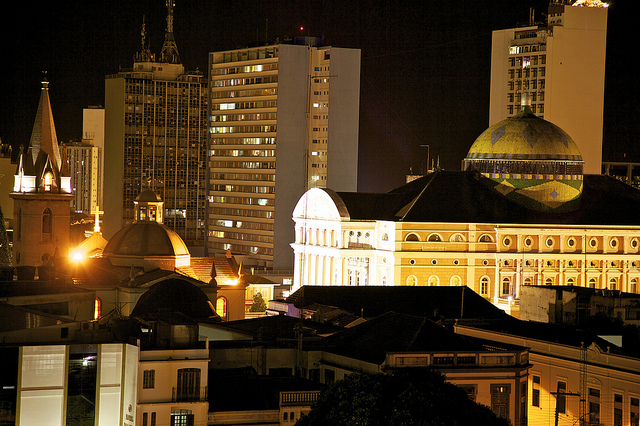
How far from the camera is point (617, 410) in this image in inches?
2290

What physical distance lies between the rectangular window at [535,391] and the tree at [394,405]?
549 inches

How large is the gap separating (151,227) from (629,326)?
46564mm

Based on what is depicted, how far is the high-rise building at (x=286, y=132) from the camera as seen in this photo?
167 meters

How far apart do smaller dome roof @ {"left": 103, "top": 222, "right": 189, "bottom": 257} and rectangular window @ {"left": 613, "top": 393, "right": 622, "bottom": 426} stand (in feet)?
168

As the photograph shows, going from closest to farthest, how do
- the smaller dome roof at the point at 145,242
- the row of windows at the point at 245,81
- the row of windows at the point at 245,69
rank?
1. the smaller dome roof at the point at 145,242
2. the row of windows at the point at 245,69
3. the row of windows at the point at 245,81

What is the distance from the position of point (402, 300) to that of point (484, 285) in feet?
59.0

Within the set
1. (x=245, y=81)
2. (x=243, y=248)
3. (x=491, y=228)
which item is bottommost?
(x=243, y=248)

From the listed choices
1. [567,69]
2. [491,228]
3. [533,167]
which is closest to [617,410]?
[491,228]

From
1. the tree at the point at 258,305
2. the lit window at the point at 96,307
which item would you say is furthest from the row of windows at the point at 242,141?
the lit window at the point at 96,307

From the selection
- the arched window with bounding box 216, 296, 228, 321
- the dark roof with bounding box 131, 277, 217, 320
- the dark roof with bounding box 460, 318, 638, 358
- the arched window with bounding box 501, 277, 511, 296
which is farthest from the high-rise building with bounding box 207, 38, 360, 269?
the dark roof with bounding box 460, 318, 638, 358

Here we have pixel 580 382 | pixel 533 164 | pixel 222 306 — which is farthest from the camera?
pixel 533 164

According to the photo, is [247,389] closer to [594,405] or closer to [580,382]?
[580,382]

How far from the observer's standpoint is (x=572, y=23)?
149 meters

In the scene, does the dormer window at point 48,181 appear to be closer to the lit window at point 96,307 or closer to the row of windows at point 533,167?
the lit window at point 96,307
